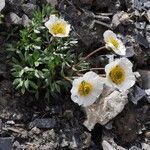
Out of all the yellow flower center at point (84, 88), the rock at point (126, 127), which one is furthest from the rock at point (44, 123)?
the rock at point (126, 127)

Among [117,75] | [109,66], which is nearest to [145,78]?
[117,75]

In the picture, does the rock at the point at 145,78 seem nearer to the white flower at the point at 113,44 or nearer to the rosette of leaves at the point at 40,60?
the white flower at the point at 113,44

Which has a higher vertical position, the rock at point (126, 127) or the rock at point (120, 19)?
the rock at point (120, 19)

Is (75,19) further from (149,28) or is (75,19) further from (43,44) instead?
(149,28)

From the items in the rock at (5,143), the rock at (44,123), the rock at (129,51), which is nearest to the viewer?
the rock at (5,143)

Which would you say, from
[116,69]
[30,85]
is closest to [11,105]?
[30,85]

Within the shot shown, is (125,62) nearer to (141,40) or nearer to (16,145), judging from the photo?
(141,40)

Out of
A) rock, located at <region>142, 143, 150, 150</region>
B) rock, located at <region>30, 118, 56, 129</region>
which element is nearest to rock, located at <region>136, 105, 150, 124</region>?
rock, located at <region>142, 143, 150, 150</region>
